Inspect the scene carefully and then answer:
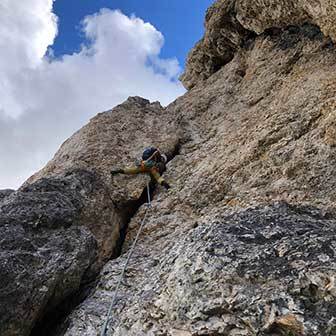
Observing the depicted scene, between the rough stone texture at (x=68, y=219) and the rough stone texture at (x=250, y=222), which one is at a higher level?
the rough stone texture at (x=68, y=219)

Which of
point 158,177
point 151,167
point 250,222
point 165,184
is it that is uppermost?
point 151,167

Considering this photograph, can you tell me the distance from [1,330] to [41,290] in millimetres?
842

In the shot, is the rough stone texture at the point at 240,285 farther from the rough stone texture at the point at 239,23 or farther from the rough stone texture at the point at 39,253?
the rough stone texture at the point at 239,23

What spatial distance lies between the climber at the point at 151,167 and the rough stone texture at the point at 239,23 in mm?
5319

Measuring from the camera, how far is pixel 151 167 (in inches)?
438

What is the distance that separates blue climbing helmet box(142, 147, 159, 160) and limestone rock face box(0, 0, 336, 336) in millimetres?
654

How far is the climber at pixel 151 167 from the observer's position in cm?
1103

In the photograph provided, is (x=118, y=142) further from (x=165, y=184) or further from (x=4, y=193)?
(x=4, y=193)

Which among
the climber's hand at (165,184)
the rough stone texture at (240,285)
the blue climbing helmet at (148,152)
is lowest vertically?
the rough stone texture at (240,285)

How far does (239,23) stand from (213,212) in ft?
29.9

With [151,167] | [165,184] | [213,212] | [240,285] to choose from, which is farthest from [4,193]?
[240,285]

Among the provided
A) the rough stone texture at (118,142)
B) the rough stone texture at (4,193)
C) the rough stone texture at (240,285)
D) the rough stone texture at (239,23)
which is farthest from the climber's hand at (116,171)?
the rough stone texture at (239,23)

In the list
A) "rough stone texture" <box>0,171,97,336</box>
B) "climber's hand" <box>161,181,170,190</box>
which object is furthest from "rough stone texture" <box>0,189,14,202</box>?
"climber's hand" <box>161,181,170,190</box>

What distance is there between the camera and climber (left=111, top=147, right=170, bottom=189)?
1103 cm
